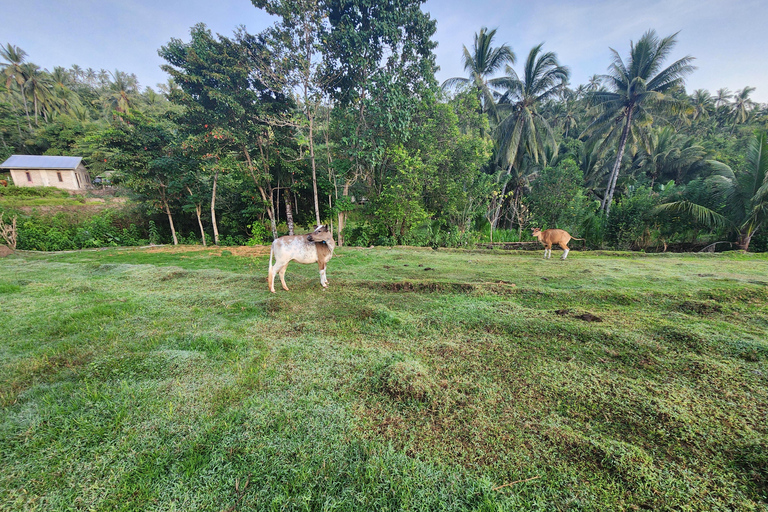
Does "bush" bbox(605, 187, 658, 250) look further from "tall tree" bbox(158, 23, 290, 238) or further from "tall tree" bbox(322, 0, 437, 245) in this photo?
"tall tree" bbox(158, 23, 290, 238)

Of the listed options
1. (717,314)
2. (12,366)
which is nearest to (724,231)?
(717,314)

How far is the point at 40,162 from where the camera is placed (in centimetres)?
2238

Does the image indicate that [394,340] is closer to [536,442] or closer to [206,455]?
[536,442]

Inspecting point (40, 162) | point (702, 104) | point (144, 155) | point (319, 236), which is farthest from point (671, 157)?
point (40, 162)

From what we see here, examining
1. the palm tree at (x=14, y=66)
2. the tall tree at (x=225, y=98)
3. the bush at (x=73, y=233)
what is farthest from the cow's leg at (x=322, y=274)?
the palm tree at (x=14, y=66)

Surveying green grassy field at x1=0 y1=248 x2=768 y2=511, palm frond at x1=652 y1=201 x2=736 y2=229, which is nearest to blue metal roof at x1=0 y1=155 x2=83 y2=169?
green grassy field at x1=0 y1=248 x2=768 y2=511

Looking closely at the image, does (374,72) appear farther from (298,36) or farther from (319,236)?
(319,236)

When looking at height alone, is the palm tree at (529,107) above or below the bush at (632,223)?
above

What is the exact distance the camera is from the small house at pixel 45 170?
21500mm

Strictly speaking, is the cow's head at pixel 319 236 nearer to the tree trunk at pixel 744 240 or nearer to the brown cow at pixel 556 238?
the brown cow at pixel 556 238

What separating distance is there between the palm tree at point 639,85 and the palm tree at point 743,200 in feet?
13.0

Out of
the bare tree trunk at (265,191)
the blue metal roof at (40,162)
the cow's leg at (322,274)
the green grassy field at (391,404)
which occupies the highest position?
the blue metal roof at (40,162)

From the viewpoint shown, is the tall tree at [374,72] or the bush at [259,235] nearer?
the tall tree at [374,72]

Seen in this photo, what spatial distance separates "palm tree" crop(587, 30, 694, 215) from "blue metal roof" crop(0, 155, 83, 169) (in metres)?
39.1
